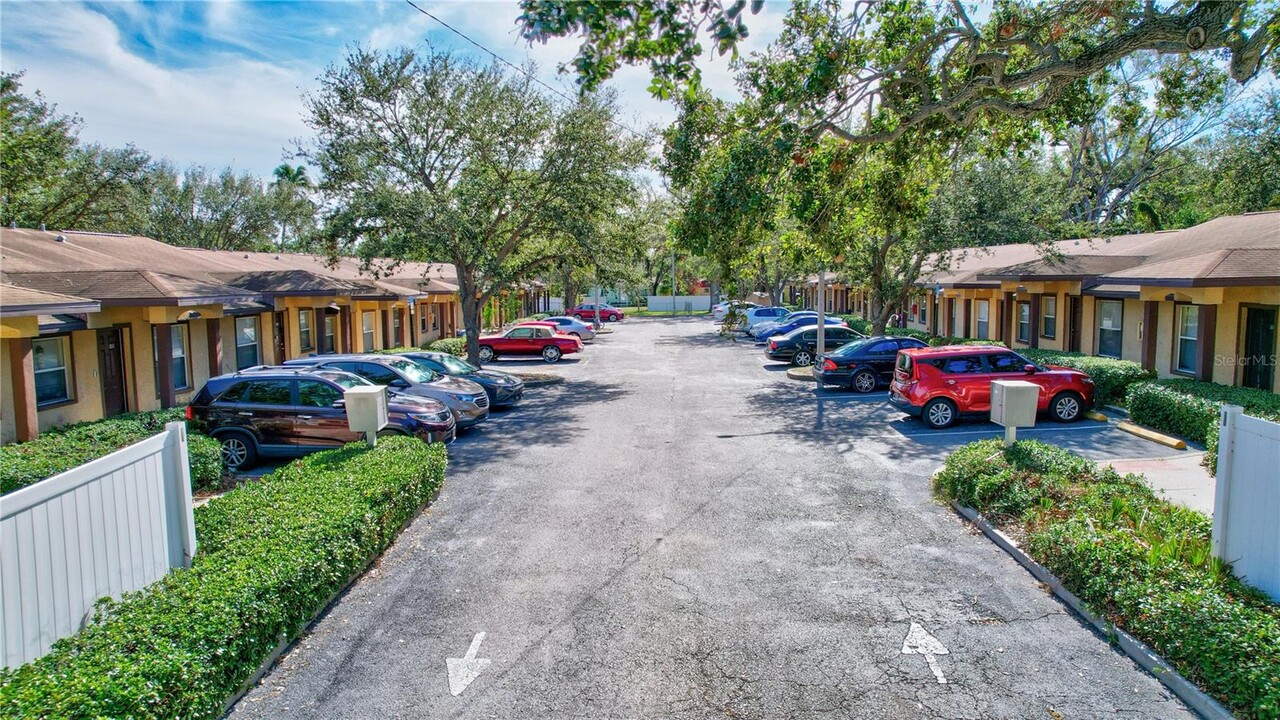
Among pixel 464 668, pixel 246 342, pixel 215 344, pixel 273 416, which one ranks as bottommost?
pixel 464 668

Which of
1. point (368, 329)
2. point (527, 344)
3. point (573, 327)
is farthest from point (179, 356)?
point (573, 327)

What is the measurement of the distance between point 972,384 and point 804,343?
12.4 m

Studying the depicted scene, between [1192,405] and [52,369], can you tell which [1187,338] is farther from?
[52,369]

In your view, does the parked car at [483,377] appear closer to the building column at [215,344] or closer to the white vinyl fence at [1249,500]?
the building column at [215,344]

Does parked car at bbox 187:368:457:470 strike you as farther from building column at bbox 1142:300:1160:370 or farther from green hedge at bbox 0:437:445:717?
building column at bbox 1142:300:1160:370

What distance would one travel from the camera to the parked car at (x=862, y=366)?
69.3ft

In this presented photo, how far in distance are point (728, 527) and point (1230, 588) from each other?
15.9 feet

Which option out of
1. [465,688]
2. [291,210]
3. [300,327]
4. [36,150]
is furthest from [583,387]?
[291,210]

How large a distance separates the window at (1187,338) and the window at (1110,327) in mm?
2598

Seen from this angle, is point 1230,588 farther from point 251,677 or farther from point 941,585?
point 251,677

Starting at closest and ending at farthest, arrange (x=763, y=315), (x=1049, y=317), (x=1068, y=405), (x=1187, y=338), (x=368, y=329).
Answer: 1. (x=1068, y=405)
2. (x=1187, y=338)
3. (x=1049, y=317)
4. (x=368, y=329)
5. (x=763, y=315)

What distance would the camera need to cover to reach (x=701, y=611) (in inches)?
273

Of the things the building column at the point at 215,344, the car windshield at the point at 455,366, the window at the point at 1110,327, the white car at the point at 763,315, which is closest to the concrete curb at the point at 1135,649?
the car windshield at the point at 455,366

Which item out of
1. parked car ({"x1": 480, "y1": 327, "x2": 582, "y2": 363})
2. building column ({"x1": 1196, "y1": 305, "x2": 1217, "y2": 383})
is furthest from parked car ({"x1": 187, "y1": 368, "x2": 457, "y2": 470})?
parked car ({"x1": 480, "y1": 327, "x2": 582, "y2": 363})
